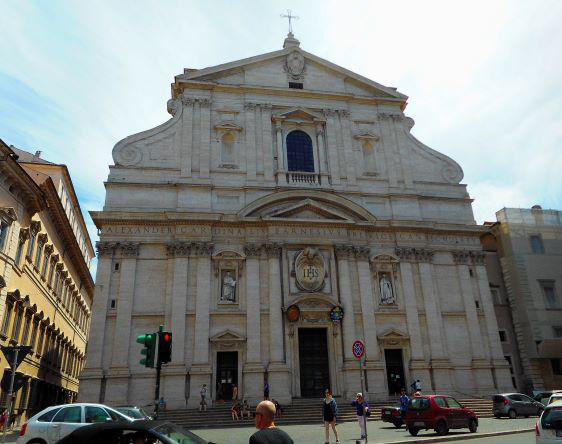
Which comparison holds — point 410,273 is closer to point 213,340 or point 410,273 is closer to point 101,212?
point 213,340

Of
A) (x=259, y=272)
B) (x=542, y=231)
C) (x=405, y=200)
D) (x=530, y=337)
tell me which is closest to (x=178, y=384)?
(x=259, y=272)

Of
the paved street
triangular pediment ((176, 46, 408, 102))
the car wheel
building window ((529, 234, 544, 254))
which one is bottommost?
the paved street

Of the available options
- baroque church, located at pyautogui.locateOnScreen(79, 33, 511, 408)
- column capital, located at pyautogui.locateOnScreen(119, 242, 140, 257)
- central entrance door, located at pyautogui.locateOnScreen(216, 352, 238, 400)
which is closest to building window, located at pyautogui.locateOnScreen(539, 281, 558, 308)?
baroque church, located at pyautogui.locateOnScreen(79, 33, 511, 408)

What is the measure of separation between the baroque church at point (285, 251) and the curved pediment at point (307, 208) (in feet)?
0.30

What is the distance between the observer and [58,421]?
Answer: 453 inches

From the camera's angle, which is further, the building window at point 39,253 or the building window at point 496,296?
the building window at point 496,296

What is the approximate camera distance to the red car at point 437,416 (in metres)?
15.2

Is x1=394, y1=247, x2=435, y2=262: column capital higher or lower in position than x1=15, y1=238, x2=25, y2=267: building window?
higher

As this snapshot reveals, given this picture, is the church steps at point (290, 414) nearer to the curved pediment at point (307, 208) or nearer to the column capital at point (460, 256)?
the column capital at point (460, 256)

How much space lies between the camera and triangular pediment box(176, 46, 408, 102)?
29.8m

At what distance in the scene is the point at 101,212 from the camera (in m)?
24.7

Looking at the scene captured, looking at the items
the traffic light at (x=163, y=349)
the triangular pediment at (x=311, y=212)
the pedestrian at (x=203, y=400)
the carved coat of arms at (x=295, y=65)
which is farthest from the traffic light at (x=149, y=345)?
the carved coat of arms at (x=295, y=65)

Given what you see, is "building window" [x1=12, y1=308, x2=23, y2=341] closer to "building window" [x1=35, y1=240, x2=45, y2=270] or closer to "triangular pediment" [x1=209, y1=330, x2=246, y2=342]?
"building window" [x1=35, y1=240, x2=45, y2=270]

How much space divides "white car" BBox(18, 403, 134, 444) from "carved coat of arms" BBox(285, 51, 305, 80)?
24944mm
